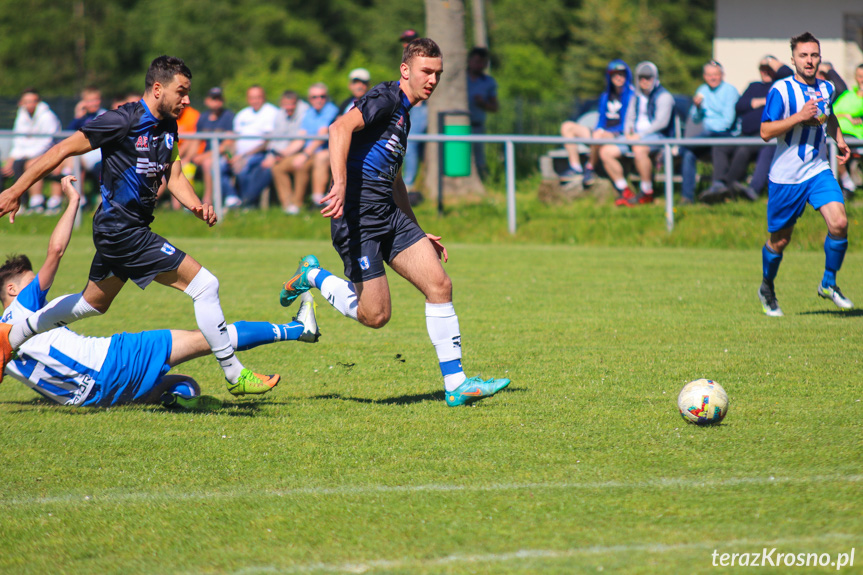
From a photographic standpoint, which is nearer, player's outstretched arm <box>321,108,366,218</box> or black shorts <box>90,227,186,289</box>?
player's outstretched arm <box>321,108,366,218</box>

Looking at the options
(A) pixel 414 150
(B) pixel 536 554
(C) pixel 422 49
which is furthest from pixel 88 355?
(A) pixel 414 150

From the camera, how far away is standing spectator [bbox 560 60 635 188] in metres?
14.7

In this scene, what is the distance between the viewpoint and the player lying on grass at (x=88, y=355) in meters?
5.72

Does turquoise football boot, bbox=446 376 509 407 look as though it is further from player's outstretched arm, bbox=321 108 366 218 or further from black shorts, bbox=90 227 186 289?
black shorts, bbox=90 227 186 289

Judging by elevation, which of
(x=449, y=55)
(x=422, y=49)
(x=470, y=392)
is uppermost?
(x=449, y=55)

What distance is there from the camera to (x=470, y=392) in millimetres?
5828

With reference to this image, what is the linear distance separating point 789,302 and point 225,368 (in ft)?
19.8

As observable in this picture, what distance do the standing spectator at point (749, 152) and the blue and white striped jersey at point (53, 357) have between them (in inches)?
425

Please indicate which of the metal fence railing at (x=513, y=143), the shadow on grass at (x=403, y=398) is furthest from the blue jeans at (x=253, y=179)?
the shadow on grass at (x=403, y=398)

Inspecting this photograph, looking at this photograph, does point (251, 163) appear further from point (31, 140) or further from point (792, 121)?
point (792, 121)

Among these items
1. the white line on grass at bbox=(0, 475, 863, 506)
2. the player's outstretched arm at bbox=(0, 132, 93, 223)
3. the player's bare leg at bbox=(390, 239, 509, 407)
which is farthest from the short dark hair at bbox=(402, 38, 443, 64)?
the white line on grass at bbox=(0, 475, 863, 506)

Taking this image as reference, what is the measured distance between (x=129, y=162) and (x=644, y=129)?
1066 centimetres

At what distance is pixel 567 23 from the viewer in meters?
51.2

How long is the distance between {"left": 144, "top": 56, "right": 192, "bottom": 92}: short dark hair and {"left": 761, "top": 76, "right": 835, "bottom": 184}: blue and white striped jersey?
505cm
